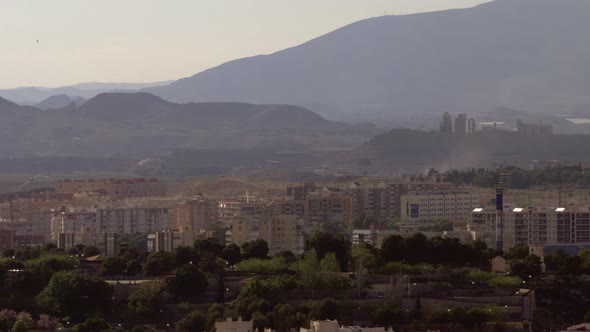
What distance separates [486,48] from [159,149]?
Result: 60.7m

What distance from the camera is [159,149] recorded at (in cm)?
13100

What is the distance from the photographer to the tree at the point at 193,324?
92.3ft

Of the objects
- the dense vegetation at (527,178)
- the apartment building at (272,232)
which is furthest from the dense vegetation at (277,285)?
the dense vegetation at (527,178)

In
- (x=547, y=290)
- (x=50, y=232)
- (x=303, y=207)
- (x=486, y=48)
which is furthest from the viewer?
(x=486, y=48)

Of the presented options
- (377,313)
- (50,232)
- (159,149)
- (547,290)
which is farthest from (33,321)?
(159,149)

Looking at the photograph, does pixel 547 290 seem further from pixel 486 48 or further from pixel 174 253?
pixel 486 48

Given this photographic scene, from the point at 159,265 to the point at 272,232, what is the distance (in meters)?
13.4

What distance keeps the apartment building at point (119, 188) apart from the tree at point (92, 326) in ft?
163

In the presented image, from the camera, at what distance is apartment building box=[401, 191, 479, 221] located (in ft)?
206

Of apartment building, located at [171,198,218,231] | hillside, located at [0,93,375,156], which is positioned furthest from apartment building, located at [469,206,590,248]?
hillside, located at [0,93,375,156]

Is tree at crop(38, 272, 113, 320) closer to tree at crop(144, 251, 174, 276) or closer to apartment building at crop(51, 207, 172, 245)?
tree at crop(144, 251, 174, 276)

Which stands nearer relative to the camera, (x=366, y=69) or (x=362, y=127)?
(x=362, y=127)

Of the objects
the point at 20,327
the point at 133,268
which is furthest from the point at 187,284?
the point at 20,327

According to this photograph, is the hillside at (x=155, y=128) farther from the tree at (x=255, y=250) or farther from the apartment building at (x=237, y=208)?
the tree at (x=255, y=250)
